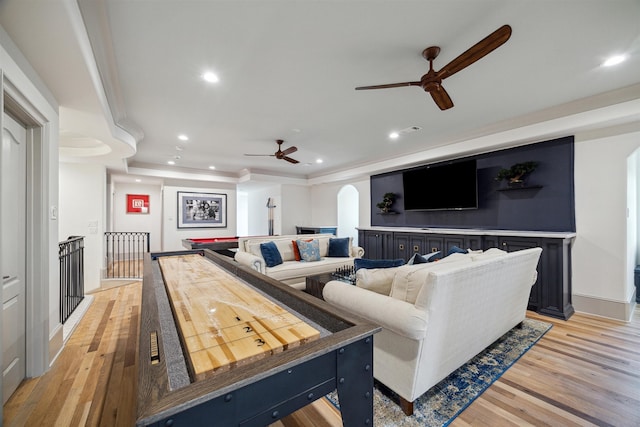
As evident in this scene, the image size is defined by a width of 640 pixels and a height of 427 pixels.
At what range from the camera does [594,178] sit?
328 cm

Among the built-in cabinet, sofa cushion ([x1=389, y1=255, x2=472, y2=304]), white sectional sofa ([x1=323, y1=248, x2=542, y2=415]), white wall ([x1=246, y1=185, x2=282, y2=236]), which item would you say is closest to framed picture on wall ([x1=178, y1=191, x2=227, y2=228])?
white wall ([x1=246, y1=185, x2=282, y2=236])

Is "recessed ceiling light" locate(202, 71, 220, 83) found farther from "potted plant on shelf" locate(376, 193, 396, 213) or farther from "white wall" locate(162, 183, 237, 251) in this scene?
"white wall" locate(162, 183, 237, 251)

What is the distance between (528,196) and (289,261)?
12.1 ft

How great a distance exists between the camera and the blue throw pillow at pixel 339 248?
4.66 metres

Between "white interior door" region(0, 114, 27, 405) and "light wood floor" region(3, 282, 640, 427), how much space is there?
0.22 metres

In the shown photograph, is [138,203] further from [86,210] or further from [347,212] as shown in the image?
[347,212]

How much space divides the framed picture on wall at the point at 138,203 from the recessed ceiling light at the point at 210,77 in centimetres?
683

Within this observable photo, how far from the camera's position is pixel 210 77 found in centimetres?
259

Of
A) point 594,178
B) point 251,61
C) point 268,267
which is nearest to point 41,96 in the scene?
point 251,61

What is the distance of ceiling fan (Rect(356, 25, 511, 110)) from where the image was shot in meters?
1.70

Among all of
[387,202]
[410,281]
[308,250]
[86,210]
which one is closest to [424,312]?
[410,281]

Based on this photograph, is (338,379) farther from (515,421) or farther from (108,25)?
(108,25)

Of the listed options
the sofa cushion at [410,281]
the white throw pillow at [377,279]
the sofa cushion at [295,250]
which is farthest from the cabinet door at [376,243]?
the sofa cushion at [410,281]

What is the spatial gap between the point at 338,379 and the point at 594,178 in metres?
4.21
